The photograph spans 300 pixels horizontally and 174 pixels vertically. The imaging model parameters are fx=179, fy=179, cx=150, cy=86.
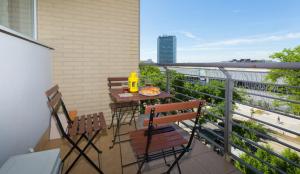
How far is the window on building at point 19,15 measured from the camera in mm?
1826

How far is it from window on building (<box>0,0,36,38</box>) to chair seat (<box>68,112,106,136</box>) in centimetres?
129

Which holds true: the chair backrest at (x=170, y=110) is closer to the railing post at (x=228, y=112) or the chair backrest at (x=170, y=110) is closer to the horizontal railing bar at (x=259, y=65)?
the horizontal railing bar at (x=259, y=65)

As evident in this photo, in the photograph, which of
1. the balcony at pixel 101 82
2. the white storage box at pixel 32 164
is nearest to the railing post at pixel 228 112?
the balcony at pixel 101 82

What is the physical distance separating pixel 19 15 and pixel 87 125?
1.71 meters

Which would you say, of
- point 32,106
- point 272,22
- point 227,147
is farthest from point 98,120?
point 272,22

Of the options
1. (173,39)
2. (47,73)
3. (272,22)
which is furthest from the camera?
(173,39)

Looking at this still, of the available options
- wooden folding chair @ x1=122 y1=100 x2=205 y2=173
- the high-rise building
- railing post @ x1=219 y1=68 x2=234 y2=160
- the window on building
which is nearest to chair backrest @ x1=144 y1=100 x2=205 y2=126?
wooden folding chair @ x1=122 y1=100 x2=205 y2=173

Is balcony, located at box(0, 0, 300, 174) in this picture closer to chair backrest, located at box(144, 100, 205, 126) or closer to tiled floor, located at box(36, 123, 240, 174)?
tiled floor, located at box(36, 123, 240, 174)

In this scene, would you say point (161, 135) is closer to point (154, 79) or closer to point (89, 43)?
point (89, 43)

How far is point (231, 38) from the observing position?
5569 cm

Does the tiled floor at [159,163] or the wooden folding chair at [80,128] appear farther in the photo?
the tiled floor at [159,163]

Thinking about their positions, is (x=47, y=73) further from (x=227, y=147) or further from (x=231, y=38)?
(x=231, y=38)

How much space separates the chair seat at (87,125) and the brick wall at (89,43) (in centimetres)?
115

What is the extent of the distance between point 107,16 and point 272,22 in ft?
193
